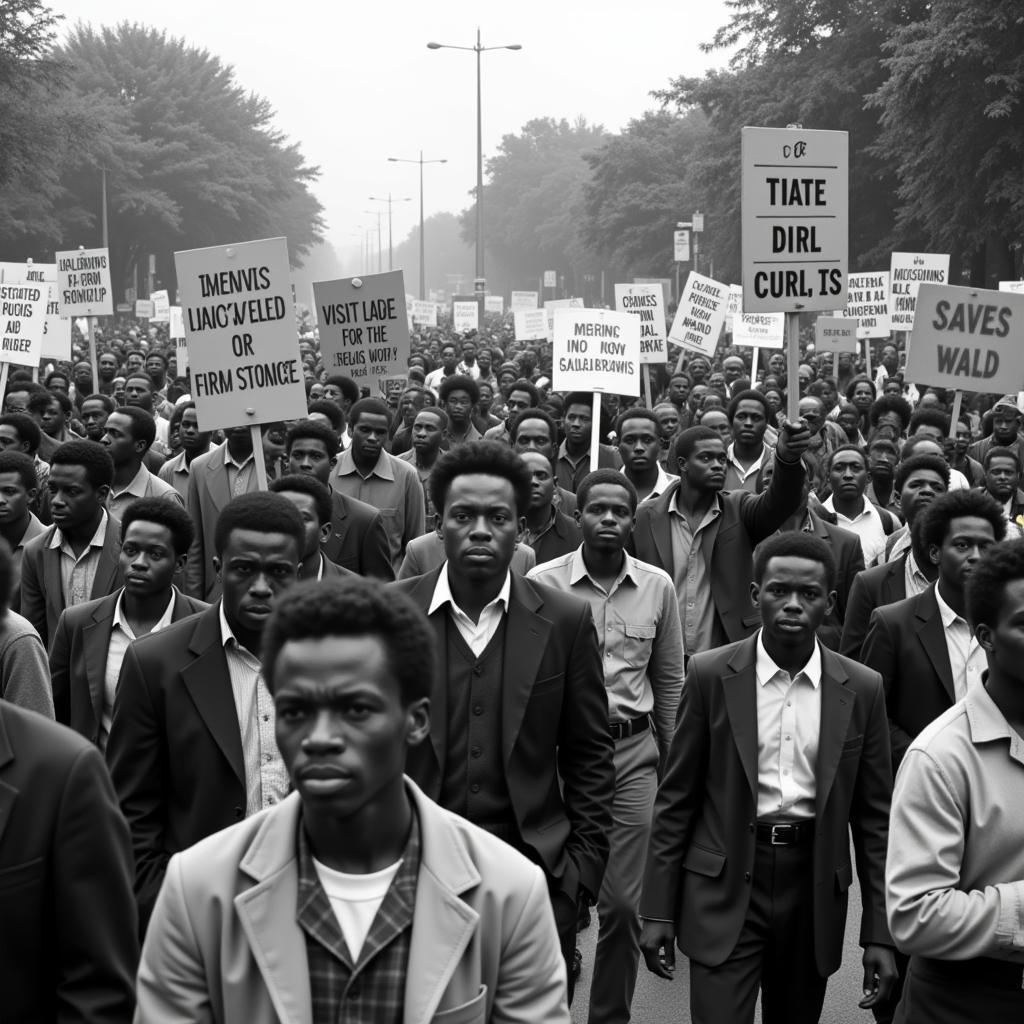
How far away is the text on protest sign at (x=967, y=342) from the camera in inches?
390

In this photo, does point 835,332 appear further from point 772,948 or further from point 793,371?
point 772,948

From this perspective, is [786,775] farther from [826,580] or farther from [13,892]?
[13,892]

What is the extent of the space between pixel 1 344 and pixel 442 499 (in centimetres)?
1008

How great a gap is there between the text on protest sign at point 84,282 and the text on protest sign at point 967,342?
10.2 m

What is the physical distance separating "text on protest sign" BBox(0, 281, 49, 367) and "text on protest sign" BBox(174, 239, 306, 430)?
24.5ft

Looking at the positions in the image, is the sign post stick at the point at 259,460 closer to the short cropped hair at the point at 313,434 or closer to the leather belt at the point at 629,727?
the short cropped hair at the point at 313,434

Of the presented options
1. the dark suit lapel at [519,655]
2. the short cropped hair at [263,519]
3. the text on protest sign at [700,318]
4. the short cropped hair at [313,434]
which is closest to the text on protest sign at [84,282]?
the text on protest sign at [700,318]

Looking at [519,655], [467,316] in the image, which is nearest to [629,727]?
[519,655]

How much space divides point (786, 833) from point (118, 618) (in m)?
2.22

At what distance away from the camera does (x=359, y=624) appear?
2.65 metres

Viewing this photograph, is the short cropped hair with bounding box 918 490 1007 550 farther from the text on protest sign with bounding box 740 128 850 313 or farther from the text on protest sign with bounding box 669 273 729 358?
the text on protest sign with bounding box 669 273 729 358

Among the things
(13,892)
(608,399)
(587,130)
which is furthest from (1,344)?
(587,130)

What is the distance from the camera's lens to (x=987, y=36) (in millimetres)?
35438

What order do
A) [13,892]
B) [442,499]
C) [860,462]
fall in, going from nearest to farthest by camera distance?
1. [13,892]
2. [442,499]
3. [860,462]
